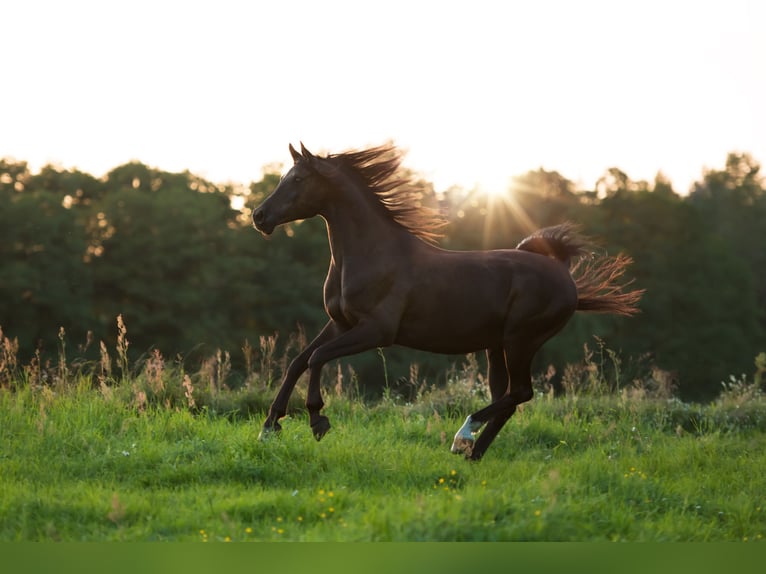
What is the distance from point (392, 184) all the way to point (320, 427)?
2.38 m

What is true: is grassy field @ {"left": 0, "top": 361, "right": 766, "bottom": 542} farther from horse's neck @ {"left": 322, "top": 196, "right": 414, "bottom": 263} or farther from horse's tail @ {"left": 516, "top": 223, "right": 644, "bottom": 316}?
horse's neck @ {"left": 322, "top": 196, "right": 414, "bottom": 263}

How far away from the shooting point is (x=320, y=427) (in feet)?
24.0

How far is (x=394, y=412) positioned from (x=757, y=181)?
6332cm

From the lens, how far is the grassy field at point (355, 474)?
523 cm

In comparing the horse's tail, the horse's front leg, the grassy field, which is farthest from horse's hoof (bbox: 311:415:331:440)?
the horse's tail

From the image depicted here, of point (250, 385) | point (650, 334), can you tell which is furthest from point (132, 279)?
point (250, 385)

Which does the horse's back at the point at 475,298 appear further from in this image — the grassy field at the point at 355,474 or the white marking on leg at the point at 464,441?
the grassy field at the point at 355,474

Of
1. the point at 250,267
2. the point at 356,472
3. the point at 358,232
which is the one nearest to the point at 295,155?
the point at 358,232

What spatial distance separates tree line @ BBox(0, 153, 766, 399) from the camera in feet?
120

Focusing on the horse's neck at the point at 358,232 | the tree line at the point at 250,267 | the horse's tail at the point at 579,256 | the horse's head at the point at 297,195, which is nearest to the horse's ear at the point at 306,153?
the horse's head at the point at 297,195

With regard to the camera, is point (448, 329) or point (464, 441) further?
point (448, 329)

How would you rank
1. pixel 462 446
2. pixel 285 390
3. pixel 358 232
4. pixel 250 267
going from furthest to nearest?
pixel 250 267, pixel 358 232, pixel 462 446, pixel 285 390

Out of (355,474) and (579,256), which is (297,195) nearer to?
(355,474)

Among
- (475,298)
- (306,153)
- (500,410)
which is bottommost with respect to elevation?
(500,410)
